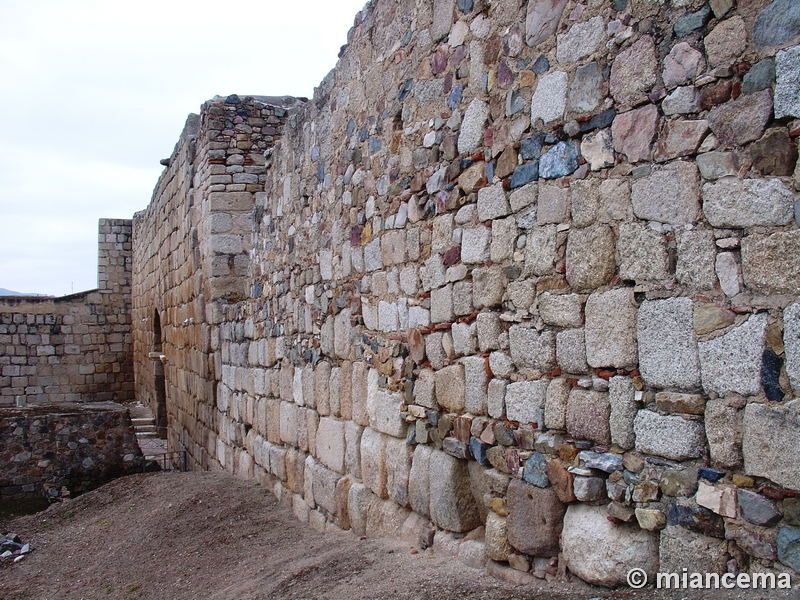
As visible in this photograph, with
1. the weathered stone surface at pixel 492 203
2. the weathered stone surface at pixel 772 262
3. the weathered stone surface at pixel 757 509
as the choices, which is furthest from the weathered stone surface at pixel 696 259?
the weathered stone surface at pixel 492 203

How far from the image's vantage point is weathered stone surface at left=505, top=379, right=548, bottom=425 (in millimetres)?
2766

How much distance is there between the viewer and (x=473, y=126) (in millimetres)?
3246

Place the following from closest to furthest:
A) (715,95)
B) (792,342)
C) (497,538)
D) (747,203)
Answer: (792,342), (747,203), (715,95), (497,538)

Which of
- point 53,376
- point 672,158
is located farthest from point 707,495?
point 53,376

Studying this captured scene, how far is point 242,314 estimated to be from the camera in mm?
7086

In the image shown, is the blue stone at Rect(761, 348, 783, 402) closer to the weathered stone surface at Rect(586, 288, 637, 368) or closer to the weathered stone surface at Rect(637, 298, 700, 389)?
the weathered stone surface at Rect(637, 298, 700, 389)

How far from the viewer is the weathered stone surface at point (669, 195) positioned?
219cm

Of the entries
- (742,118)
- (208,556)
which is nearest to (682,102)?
(742,118)

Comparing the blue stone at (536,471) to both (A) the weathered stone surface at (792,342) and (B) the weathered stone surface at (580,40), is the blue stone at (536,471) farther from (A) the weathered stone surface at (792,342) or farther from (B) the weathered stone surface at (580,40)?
(B) the weathered stone surface at (580,40)

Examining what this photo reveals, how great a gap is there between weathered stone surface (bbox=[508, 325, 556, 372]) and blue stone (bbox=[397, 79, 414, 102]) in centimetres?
161

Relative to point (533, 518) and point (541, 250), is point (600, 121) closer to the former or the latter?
point (541, 250)

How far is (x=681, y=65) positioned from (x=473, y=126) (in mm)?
1146

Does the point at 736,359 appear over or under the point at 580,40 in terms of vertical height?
under

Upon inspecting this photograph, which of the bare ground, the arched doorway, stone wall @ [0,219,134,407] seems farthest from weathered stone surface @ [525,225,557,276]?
stone wall @ [0,219,134,407]
